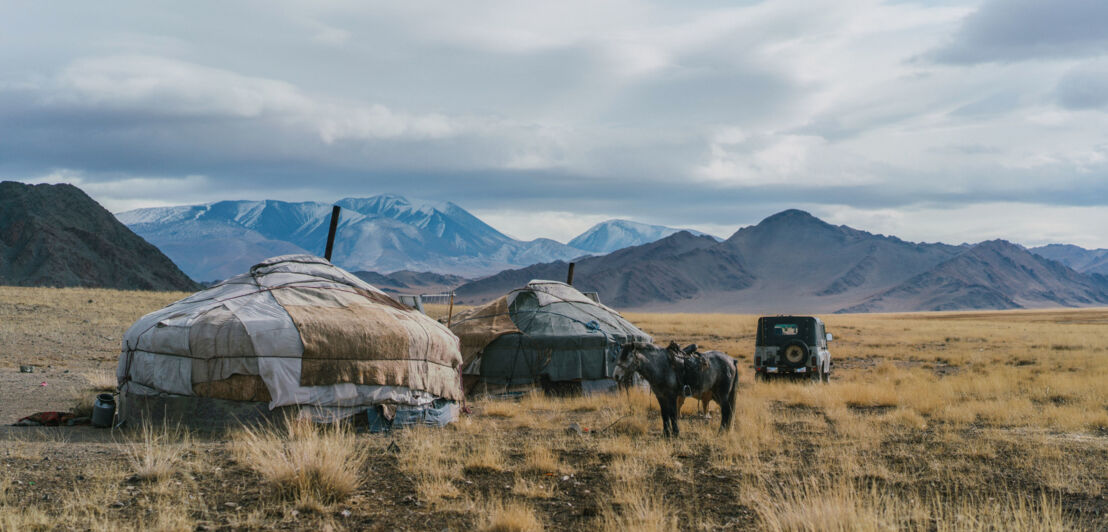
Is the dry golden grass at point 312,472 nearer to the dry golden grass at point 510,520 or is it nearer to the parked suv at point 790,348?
the dry golden grass at point 510,520

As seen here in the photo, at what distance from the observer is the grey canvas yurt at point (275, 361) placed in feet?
33.6

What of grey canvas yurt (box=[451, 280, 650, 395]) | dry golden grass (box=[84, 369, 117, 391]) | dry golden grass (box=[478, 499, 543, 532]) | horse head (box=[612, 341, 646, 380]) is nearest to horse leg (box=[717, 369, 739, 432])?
horse head (box=[612, 341, 646, 380])

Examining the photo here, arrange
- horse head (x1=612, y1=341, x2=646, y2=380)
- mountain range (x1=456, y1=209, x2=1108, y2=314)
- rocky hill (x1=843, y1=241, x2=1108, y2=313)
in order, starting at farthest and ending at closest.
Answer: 1. mountain range (x1=456, y1=209, x2=1108, y2=314)
2. rocky hill (x1=843, y1=241, x2=1108, y2=313)
3. horse head (x1=612, y1=341, x2=646, y2=380)

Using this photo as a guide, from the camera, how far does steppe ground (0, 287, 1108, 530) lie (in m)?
6.22

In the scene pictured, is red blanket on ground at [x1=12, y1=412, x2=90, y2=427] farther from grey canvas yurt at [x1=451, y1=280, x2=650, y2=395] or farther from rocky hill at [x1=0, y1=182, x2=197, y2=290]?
rocky hill at [x1=0, y1=182, x2=197, y2=290]

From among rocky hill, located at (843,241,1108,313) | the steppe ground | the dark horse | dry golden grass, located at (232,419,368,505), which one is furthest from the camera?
rocky hill, located at (843,241,1108,313)

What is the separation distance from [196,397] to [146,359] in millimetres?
975

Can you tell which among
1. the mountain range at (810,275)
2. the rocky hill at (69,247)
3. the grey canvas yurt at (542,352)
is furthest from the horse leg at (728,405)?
the mountain range at (810,275)

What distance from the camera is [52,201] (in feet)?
243

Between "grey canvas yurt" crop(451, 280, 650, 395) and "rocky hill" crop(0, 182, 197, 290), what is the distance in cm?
5484

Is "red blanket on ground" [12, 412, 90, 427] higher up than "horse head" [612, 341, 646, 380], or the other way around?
"horse head" [612, 341, 646, 380]

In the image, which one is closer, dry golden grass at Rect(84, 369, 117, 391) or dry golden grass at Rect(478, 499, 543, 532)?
dry golden grass at Rect(478, 499, 543, 532)

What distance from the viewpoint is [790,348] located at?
16.8 meters

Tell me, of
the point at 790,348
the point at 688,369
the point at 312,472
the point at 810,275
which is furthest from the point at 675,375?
the point at 810,275
